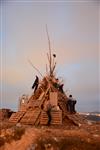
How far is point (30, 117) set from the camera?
1569 cm

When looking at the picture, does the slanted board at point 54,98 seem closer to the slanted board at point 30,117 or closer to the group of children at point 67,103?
the group of children at point 67,103

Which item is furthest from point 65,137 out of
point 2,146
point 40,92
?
point 40,92

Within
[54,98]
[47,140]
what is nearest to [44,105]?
[54,98]

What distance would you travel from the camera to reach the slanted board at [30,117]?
15302 millimetres

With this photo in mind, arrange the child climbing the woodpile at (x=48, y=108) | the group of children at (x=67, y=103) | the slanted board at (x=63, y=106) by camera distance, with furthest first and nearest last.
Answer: the slanted board at (x=63, y=106) < the group of children at (x=67, y=103) < the child climbing the woodpile at (x=48, y=108)

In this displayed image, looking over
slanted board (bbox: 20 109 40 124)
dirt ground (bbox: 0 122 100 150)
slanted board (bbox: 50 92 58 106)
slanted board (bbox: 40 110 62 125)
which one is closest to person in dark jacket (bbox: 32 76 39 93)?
slanted board (bbox: 50 92 58 106)

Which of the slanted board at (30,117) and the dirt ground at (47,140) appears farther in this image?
the slanted board at (30,117)

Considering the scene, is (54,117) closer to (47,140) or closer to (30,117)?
(30,117)

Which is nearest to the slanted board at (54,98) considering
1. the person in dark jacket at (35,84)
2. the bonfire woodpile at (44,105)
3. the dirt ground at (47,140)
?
the bonfire woodpile at (44,105)

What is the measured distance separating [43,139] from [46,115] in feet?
16.4

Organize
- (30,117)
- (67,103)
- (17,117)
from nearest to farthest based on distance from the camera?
(30,117) < (17,117) < (67,103)

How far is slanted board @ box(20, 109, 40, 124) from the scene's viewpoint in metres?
15.3

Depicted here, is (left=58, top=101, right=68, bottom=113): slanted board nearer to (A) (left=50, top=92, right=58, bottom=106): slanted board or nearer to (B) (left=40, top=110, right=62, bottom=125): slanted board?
(A) (left=50, top=92, right=58, bottom=106): slanted board

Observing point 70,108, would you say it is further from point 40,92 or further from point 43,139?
point 43,139
